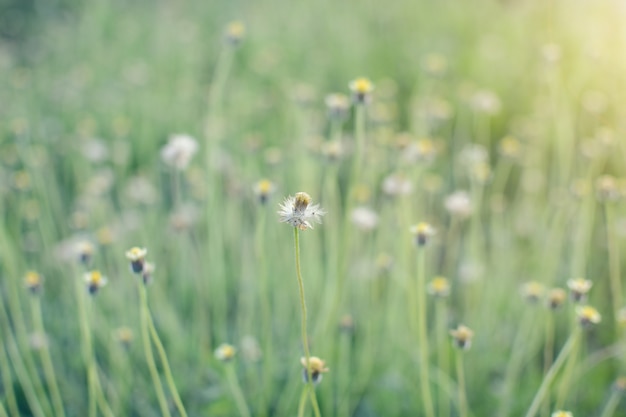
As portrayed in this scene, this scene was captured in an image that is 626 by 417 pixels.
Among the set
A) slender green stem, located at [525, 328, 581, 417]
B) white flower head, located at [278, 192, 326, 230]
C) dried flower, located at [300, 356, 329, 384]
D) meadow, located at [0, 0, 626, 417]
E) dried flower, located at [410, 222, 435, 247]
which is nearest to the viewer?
white flower head, located at [278, 192, 326, 230]

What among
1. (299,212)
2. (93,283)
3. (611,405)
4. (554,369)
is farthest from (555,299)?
(93,283)

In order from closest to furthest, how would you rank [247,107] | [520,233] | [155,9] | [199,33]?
[520,233] → [247,107] → [199,33] → [155,9]

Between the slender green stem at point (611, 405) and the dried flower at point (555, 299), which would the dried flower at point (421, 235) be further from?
the slender green stem at point (611, 405)

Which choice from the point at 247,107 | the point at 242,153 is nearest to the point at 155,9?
the point at 247,107

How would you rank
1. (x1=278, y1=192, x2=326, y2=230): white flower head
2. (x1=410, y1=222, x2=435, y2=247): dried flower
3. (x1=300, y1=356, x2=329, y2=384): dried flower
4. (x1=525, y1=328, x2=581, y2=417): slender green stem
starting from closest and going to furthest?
(x1=278, y1=192, x2=326, y2=230): white flower head, (x1=300, y1=356, x2=329, y2=384): dried flower, (x1=525, y1=328, x2=581, y2=417): slender green stem, (x1=410, y1=222, x2=435, y2=247): dried flower

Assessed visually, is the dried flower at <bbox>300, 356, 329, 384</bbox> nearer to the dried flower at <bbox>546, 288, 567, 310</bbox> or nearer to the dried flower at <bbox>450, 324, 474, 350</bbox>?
the dried flower at <bbox>450, 324, 474, 350</bbox>

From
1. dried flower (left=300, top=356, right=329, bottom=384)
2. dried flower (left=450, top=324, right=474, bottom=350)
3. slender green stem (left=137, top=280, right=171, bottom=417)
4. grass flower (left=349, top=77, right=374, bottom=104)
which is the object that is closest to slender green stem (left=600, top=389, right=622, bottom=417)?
dried flower (left=450, top=324, right=474, bottom=350)

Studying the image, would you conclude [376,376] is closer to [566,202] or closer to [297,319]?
[297,319]

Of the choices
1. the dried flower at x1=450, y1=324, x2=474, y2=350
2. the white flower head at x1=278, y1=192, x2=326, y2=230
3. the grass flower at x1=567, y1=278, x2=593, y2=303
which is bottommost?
the dried flower at x1=450, y1=324, x2=474, y2=350

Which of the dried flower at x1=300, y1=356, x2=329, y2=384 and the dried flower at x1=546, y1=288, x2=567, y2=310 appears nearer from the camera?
the dried flower at x1=300, y1=356, x2=329, y2=384
